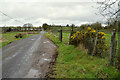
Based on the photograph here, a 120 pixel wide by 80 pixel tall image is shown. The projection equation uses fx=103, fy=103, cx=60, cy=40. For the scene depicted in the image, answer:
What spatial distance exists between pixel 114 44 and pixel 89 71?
1848 millimetres

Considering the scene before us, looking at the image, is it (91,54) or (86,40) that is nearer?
(91,54)

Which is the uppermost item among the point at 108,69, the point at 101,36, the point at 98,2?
the point at 98,2

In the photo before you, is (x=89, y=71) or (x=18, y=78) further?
(x=89, y=71)

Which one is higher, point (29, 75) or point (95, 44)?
point (95, 44)

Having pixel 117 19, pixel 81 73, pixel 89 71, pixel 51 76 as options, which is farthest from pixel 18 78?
pixel 117 19

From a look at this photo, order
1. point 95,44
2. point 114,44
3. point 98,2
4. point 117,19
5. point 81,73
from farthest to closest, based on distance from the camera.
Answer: point 95,44 < point 114,44 < point 81,73 < point 98,2 < point 117,19

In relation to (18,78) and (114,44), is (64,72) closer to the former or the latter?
(18,78)

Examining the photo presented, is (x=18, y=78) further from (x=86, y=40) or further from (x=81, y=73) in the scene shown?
(x=86, y=40)

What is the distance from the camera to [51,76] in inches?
182

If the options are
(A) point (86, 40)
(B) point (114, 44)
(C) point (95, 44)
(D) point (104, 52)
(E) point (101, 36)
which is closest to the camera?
(B) point (114, 44)

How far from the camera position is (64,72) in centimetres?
496

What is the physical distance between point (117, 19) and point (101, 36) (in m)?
3.13

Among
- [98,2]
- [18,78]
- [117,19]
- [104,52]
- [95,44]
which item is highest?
[98,2]

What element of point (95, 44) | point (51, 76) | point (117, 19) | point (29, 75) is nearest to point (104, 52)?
point (95, 44)
